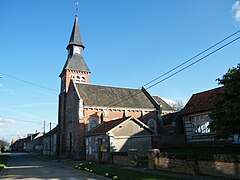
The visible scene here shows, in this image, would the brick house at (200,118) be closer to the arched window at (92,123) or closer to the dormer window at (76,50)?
the arched window at (92,123)

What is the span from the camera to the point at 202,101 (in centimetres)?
2789

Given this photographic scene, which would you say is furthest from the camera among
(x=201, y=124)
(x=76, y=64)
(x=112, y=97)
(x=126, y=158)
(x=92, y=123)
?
(x=76, y=64)

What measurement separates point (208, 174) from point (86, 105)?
23.9 m

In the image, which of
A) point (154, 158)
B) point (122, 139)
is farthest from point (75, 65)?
point (154, 158)

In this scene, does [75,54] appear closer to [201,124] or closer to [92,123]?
[92,123]

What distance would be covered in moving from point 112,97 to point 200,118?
1642cm

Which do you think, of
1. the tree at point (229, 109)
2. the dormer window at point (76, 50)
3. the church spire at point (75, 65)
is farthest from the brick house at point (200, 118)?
the dormer window at point (76, 50)

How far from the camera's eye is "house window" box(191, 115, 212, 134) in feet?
85.3

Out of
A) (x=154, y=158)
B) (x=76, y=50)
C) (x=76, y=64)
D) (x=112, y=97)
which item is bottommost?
(x=154, y=158)

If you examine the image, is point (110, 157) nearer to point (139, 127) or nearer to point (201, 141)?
point (139, 127)

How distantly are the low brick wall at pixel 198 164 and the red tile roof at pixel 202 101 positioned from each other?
36.4 ft

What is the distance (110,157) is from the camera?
2391 cm

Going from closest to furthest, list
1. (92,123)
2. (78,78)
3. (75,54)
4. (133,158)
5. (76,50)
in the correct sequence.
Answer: (133,158) → (92,123) → (78,78) → (75,54) → (76,50)

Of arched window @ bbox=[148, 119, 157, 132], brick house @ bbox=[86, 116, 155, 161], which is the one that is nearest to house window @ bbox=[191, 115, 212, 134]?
brick house @ bbox=[86, 116, 155, 161]
